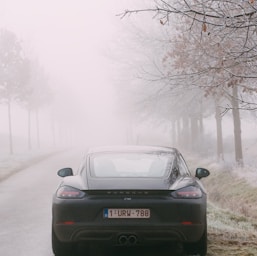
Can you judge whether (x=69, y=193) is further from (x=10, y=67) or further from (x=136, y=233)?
(x=10, y=67)

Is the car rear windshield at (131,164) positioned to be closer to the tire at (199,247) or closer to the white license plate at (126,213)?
the white license plate at (126,213)

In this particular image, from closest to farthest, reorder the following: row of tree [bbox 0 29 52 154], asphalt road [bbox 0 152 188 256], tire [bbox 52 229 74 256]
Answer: tire [bbox 52 229 74 256] < asphalt road [bbox 0 152 188 256] < row of tree [bbox 0 29 52 154]

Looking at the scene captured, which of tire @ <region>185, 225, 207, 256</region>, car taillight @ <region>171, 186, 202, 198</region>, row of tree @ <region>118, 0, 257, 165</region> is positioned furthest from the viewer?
row of tree @ <region>118, 0, 257, 165</region>

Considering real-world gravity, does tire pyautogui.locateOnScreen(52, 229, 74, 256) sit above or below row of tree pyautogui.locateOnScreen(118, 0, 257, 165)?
below

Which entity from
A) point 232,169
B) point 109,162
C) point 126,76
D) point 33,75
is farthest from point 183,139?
point 109,162

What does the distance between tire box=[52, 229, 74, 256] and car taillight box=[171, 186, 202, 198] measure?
1485 mm

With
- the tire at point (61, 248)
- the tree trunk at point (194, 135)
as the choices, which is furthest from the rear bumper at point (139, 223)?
the tree trunk at point (194, 135)

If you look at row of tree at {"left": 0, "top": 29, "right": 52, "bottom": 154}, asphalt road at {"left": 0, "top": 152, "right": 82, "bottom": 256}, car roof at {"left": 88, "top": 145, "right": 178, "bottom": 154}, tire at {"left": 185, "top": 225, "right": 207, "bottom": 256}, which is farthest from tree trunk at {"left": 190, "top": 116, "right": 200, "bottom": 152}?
tire at {"left": 185, "top": 225, "right": 207, "bottom": 256}

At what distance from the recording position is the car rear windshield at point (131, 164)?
6.66 m

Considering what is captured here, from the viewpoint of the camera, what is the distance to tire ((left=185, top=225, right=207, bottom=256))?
6.33 meters

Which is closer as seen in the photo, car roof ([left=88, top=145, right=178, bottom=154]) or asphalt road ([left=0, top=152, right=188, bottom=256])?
asphalt road ([left=0, top=152, right=188, bottom=256])

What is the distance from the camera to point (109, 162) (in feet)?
23.0

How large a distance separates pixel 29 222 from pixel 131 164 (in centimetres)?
347

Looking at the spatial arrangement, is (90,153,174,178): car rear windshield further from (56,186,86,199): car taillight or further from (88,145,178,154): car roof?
(56,186,86,199): car taillight
